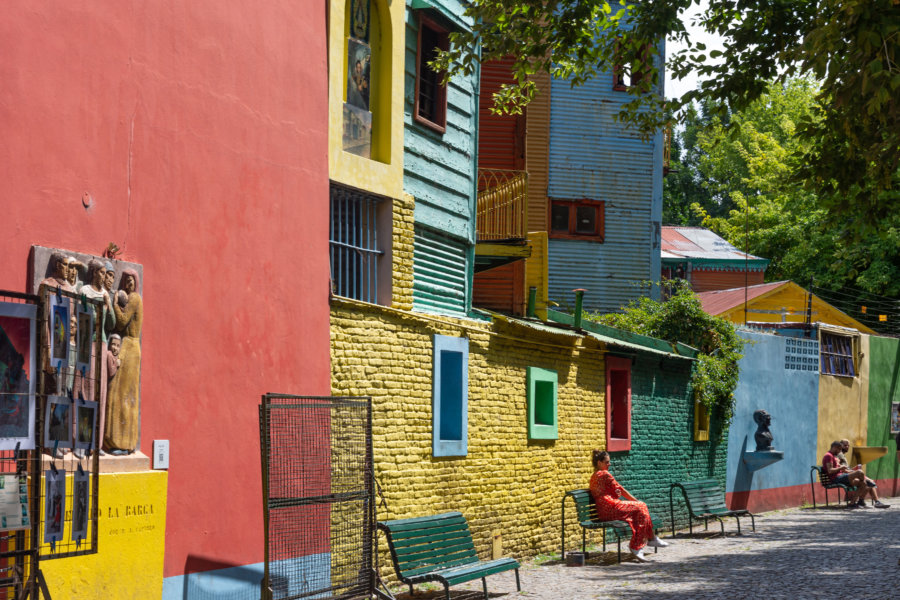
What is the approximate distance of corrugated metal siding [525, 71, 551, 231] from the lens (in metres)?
26.6

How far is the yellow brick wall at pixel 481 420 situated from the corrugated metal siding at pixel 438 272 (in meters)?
0.50

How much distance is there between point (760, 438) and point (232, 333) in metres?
16.2

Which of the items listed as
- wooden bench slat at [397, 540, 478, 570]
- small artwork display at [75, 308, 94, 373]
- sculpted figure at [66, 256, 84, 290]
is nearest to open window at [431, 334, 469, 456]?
wooden bench slat at [397, 540, 478, 570]

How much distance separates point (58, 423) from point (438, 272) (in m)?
8.08

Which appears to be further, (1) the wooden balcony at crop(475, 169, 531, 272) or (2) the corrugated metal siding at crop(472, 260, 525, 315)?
(2) the corrugated metal siding at crop(472, 260, 525, 315)

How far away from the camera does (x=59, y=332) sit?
705cm

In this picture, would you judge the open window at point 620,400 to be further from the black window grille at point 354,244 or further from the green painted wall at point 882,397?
the green painted wall at point 882,397

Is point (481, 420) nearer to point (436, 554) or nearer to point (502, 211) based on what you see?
point (436, 554)

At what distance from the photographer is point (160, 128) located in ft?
29.5

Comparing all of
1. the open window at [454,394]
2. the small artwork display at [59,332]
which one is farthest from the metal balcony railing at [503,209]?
the small artwork display at [59,332]

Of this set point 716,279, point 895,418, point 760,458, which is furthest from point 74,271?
point 716,279

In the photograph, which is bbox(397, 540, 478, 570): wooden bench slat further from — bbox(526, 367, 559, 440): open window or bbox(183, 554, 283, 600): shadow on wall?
bbox(526, 367, 559, 440): open window

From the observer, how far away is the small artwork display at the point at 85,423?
7.16 metres

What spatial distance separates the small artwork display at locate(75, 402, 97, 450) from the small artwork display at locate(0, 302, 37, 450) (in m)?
0.57
